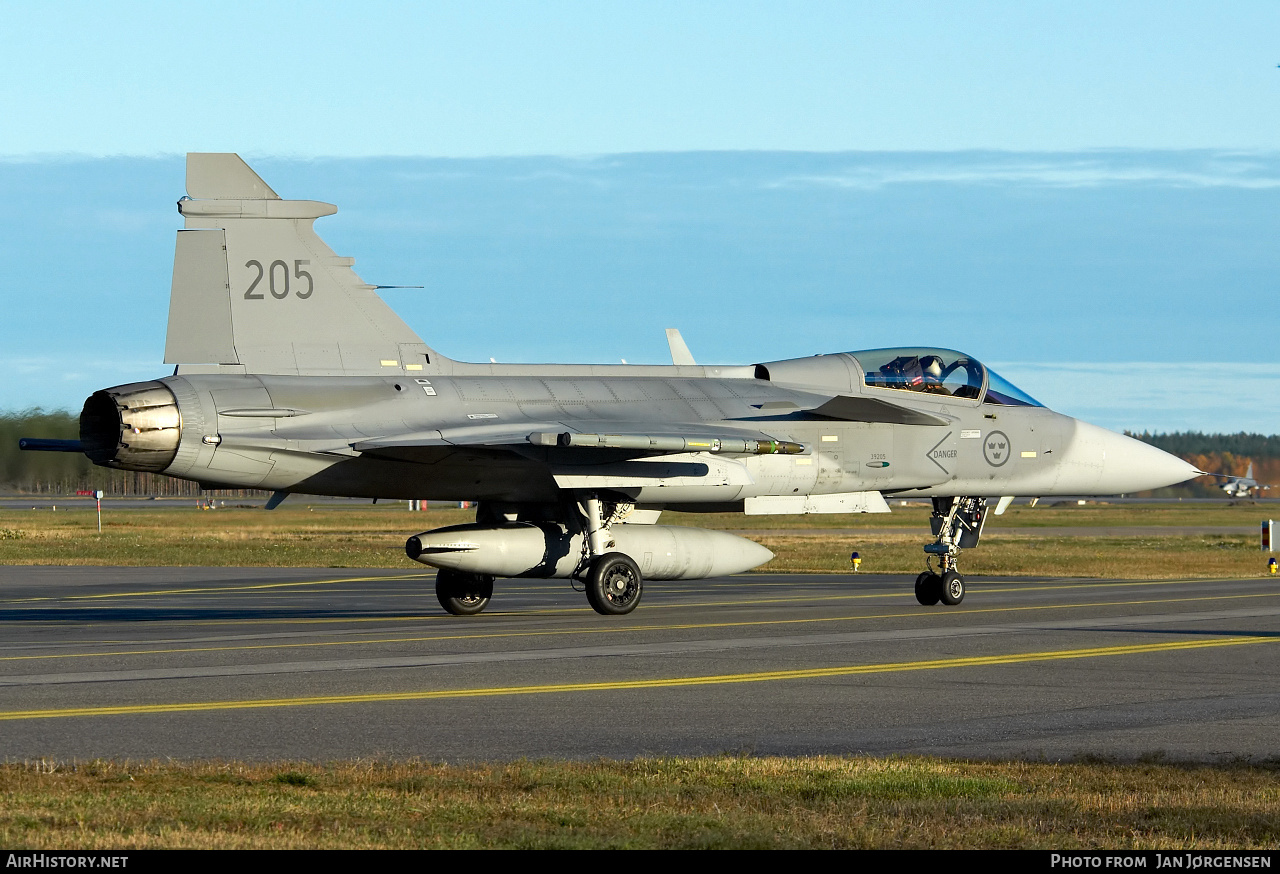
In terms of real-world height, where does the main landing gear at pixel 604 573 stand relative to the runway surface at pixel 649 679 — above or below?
above

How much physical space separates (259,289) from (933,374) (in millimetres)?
10159

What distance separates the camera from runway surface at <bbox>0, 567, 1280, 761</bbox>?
972 centimetres

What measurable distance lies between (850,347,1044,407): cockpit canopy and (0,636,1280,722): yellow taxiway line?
7.23 metres

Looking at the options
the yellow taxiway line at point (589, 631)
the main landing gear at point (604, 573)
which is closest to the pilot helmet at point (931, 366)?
the yellow taxiway line at point (589, 631)

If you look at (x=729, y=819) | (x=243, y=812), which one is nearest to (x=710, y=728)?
(x=729, y=819)

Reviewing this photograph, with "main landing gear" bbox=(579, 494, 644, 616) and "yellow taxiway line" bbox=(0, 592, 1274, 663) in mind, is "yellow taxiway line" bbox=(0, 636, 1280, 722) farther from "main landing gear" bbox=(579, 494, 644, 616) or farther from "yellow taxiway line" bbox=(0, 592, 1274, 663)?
"main landing gear" bbox=(579, 494, 644, 616)

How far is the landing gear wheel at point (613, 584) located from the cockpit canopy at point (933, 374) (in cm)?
512

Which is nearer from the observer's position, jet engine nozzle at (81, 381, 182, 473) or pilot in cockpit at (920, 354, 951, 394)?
jet engine nozzle at (81, 381, 182, 473)

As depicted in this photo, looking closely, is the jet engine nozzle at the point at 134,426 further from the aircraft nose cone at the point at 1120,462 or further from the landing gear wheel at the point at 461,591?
the aircraft nose cone at the point at 1120,462

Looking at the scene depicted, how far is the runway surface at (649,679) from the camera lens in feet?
31.9

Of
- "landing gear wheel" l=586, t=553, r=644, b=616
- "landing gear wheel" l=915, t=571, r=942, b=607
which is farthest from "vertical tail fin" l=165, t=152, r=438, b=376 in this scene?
"landing gear wheel" l=915, t=571, r=942, b=607

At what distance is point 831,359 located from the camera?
2286cm

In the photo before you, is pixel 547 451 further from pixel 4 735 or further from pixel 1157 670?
pixel 4 735
